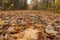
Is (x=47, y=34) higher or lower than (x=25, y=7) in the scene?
higher

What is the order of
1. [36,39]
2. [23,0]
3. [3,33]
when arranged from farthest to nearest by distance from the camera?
[23,0], [3,33], [36,39]

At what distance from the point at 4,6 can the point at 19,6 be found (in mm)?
3407

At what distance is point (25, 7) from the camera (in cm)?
2216

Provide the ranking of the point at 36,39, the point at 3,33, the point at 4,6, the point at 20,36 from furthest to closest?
Result: the point at 4,6, the point at 3,33, the point at 20,36, the point at 36,39

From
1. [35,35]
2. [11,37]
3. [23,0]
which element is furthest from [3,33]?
[23,0]

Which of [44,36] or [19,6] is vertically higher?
[44,36]

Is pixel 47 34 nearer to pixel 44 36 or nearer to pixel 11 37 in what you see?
pixel 44 36

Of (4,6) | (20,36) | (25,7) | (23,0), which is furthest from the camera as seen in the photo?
(23,0)

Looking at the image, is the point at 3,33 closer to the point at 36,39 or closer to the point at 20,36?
the point at 20,36

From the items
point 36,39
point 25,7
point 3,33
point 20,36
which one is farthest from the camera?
point 25,7

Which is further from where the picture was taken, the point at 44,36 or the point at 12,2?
the point at 12,2

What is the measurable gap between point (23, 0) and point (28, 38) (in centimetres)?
2252

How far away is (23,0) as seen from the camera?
2400 cm

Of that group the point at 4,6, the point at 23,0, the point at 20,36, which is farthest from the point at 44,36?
the point at 23,0
